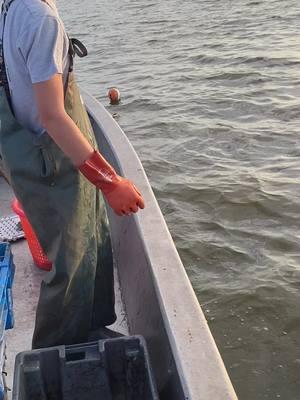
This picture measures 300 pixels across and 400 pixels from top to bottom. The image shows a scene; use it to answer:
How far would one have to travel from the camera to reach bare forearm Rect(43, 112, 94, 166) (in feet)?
8.20

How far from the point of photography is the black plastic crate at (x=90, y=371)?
8.84 ft

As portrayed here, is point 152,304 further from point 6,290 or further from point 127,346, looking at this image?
point 6,290

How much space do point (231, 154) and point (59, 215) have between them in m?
5.17

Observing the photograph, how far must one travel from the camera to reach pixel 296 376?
435cm

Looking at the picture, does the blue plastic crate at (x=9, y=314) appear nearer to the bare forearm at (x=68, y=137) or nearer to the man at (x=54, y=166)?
the man at (x=54, y=166)

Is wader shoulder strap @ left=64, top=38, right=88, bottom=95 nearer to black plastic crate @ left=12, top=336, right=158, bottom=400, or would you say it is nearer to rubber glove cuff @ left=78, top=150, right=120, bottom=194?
rubber glove cuff @ left=78, top=150, right=120, bottom=194

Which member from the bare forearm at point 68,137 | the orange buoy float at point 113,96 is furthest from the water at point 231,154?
the bare forearm at point 68,137

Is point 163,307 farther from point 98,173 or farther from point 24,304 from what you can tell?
point 24,304

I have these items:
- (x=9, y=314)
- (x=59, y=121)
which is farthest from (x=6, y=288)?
(x=59, y=121)

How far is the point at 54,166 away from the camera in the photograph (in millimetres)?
2674

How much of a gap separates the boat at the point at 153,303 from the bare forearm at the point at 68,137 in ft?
2.25

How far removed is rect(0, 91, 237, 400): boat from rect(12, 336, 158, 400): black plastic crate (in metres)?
0.10

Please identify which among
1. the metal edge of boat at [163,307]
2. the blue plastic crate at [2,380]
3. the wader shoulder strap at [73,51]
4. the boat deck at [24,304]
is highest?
the wader shoulder strap at [73,51]

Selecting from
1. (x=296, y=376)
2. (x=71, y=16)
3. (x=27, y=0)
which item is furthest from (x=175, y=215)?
(x=71, y=16)
